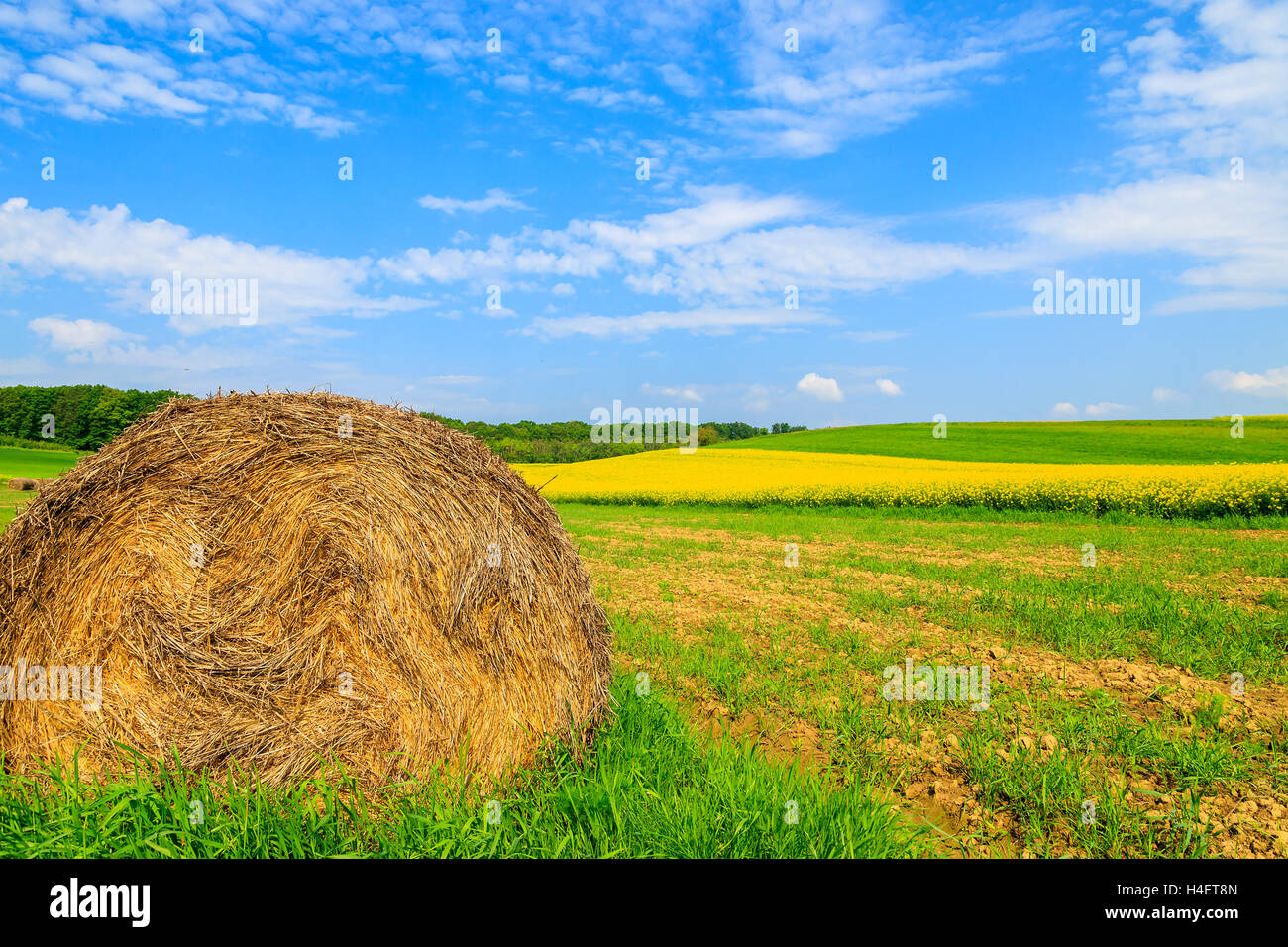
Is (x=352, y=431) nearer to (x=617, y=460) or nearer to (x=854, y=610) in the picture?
(x=854, y=610)

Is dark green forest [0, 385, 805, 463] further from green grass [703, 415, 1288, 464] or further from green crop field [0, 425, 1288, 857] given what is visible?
green crop field [0, 425, 1288, 857]

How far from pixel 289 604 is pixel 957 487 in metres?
21.6

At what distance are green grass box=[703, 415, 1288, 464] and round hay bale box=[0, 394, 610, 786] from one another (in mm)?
42263

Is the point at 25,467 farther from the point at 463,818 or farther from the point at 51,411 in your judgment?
the point at 463,818

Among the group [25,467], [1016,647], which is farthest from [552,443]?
[1016,647]

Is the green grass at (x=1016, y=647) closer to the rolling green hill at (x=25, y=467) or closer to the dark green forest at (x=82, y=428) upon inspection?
the rolling green hill at (x=25, y=467)

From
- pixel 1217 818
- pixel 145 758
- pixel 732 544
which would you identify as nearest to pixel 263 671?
pixel 145 758

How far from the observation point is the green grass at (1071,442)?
37.6 metres

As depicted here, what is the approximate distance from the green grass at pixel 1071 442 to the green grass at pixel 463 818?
4203 centimetres

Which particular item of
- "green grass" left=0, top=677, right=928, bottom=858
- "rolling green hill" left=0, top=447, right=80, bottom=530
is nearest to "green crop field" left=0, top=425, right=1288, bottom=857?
"green grass" left=0, top=677, right=928, bottom=858

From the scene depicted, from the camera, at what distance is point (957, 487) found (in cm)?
2145

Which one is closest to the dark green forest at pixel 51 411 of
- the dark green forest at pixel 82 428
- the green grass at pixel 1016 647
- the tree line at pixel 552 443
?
the dark green forest at pixel 82 428
